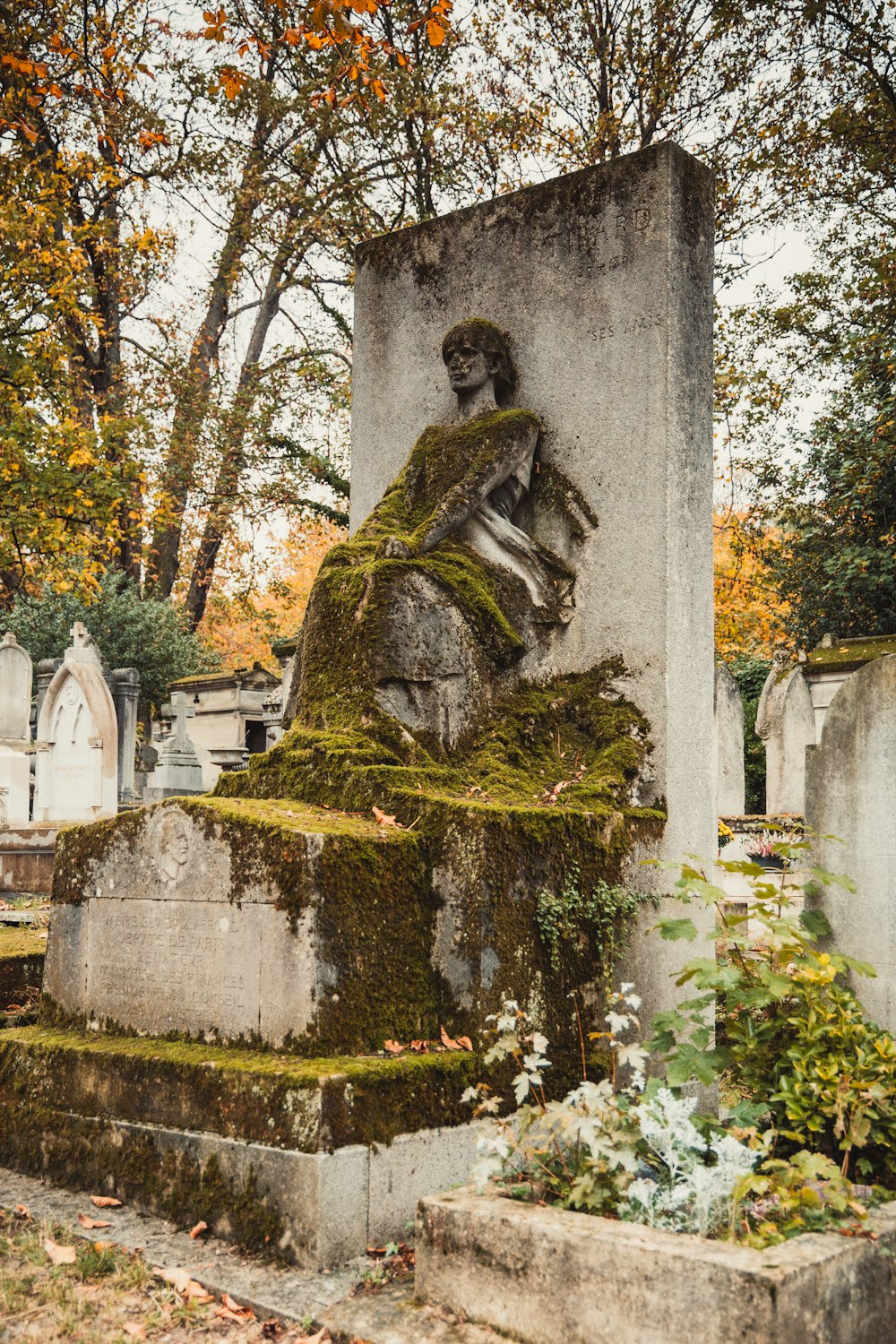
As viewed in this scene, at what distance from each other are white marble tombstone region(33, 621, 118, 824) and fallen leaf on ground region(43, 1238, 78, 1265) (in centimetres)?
1141

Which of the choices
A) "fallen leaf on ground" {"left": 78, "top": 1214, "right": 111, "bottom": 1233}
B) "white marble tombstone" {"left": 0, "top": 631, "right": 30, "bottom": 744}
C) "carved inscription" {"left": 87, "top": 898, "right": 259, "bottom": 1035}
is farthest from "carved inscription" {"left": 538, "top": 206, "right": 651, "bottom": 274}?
"white marble tombstone" {"left": 0, "top": 631, "right": 30, "bottom": 744}

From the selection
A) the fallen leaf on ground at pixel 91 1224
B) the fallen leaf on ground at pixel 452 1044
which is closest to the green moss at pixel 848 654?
the fallen leaf on ground at pixel 452 1044

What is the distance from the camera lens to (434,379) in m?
7.10

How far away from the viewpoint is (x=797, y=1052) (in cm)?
382

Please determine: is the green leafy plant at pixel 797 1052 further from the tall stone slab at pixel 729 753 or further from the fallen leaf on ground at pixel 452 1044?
the tall stone slab at pixel 729 753

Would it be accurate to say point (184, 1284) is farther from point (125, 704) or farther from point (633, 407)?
point (125, 704)

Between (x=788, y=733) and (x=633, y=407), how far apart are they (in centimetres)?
1190

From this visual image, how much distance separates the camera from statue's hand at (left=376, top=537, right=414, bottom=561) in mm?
5605

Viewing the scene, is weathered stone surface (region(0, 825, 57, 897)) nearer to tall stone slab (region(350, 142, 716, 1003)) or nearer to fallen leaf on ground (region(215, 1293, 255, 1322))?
tall stone slab (region(350, 142, 716, 1003))

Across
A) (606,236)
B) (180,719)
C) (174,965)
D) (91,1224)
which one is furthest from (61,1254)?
(180,719)

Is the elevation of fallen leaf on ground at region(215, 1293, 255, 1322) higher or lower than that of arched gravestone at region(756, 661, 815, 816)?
lower

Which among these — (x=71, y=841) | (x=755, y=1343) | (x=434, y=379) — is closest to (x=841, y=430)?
(x=434, y=379)

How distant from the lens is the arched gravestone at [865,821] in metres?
5.27

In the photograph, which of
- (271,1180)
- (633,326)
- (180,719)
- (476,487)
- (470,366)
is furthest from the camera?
(180,719)
